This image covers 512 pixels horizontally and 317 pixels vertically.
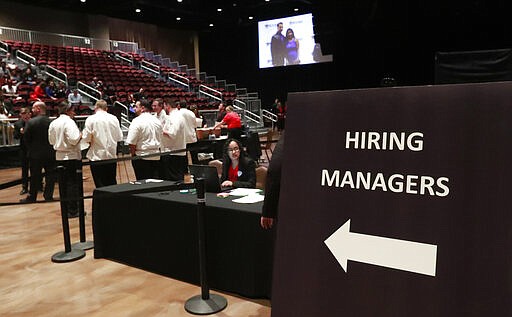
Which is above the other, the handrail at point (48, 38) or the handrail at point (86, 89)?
the handrail at point (48, 38)

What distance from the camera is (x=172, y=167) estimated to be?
6.22 meters

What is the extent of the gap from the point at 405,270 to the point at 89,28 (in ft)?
67.8

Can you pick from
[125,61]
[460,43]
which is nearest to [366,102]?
[460,43]

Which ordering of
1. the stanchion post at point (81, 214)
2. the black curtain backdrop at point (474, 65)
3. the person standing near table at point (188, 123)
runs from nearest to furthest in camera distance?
the stanchion post at point (81, 214)
the person standing near table at point (188, 123)
the black curtain backdrop at point (474, 65)

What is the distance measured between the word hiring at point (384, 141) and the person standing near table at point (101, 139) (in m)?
4.46

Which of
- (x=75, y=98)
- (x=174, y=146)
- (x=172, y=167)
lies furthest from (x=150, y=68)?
(x=172, y=167)

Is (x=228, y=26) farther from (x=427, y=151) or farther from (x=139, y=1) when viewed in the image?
(x=427, y=151)

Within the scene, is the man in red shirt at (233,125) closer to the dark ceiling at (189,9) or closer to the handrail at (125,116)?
the handrail at (125,116)

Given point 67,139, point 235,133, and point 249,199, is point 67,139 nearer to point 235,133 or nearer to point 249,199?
point 235,133

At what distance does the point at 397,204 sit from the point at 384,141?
0.18 metres

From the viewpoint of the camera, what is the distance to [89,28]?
756 inches

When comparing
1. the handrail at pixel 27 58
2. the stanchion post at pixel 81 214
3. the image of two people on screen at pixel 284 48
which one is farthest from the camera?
the image of two people on screen at pixel 284 48

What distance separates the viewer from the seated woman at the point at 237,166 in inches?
165

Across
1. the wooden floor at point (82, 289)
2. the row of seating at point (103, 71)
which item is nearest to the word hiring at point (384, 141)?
the wooden floor at point (82, 289)
